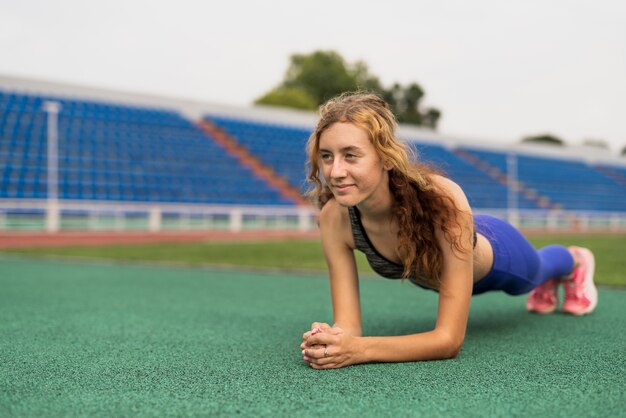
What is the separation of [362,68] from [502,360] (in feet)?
197

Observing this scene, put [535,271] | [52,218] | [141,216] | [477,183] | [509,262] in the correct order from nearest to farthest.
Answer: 1. [509,262]
2. [535,271]
3. [52,218]
4. [141,216]
5. [477,183]

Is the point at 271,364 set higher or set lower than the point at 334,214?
lower

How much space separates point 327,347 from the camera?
2.04 metres

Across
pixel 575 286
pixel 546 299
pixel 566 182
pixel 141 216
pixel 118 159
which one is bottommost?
pixel 141 216

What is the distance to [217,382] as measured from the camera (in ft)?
6.39

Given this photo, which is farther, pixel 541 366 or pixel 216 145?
pixel 216 145

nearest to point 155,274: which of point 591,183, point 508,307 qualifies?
point 508,307

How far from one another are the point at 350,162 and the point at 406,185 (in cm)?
25

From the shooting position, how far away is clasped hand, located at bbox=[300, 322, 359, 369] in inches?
80.1

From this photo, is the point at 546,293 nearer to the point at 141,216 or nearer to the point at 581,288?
the point at 581,288

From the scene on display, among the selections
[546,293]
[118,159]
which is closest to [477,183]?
[118,159]

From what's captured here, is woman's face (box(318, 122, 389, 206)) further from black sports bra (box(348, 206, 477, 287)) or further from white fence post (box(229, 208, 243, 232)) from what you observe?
white fence post (box(229, 208, 243, 232))

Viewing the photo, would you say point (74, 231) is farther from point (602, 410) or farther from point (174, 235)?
point (602, 410)

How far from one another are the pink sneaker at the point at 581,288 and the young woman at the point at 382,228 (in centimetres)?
125
